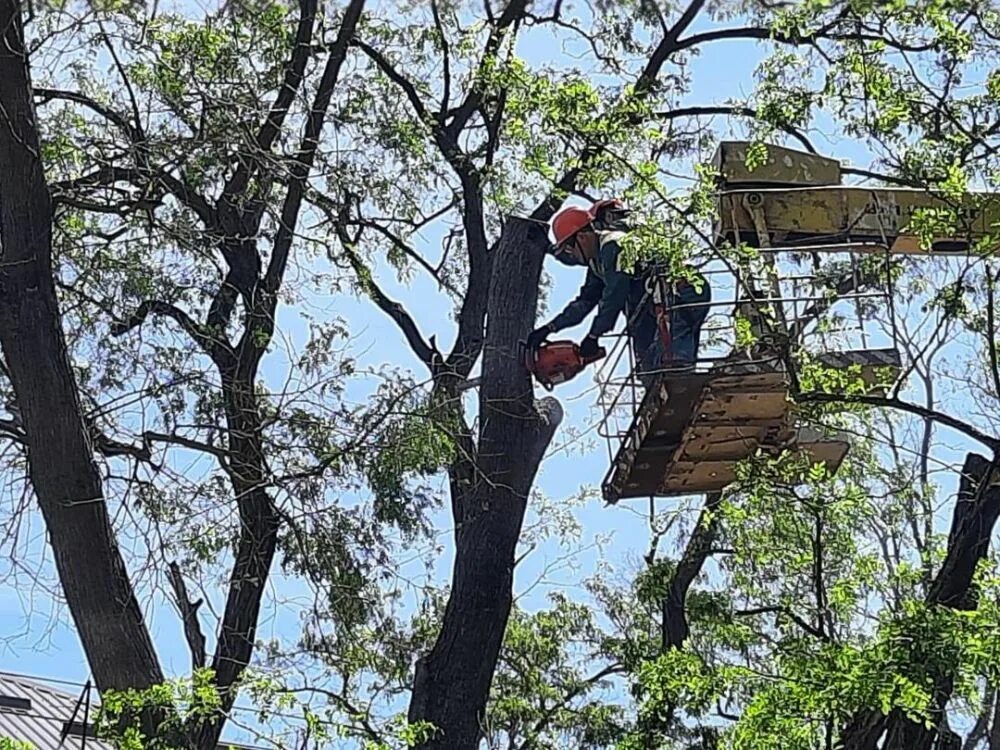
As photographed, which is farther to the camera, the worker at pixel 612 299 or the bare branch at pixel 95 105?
the bare branch at pixel 95 105

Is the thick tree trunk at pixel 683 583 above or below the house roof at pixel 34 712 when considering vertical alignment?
below

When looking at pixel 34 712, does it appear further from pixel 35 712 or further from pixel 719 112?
pixel 719 112

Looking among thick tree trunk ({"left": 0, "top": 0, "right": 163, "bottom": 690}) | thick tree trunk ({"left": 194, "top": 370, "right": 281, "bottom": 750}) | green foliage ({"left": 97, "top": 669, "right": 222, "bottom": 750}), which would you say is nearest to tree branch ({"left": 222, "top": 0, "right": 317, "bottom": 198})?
thick tree trunk ({"left": 194, "top": 370, "right": 281, "bottom": 750})

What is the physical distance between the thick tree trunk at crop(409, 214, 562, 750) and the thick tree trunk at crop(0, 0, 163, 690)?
1319 millimetres

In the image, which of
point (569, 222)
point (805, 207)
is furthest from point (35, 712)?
point (805, 207)

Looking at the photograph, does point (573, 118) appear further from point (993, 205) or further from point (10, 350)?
point (10, 350)

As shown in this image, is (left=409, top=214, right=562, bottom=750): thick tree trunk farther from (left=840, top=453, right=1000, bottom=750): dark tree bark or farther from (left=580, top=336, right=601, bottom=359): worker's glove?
(left=840, top=453, right=1000, bottom=750): dark tree bark

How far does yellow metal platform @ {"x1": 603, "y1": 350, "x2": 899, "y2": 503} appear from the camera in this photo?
520 cm

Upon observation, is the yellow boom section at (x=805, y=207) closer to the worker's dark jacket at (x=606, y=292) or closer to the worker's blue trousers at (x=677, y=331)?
the worker's blue trousers at (x=677, y=331)

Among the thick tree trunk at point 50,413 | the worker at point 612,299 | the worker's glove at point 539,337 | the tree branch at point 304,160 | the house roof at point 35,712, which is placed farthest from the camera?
the house roof at point 35,712

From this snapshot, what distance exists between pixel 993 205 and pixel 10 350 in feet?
11.1

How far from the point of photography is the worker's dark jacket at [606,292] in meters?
5.59

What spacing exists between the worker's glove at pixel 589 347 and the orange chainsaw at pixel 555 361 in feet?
0.06

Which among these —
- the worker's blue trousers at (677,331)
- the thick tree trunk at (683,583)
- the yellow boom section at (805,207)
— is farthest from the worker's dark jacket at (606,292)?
the thick tree trunk at (683,583)
